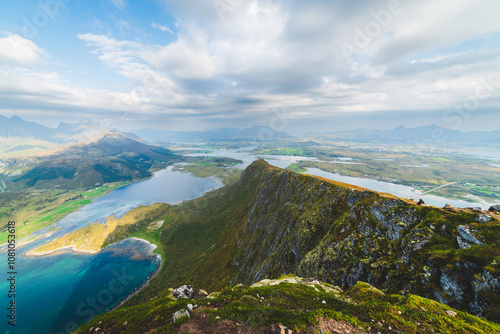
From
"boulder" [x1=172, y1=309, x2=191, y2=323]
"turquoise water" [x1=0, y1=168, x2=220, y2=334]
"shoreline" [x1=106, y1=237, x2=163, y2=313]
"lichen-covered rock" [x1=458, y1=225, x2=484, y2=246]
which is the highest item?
"lichen-covered rock" [x1=458, y1=225, x2=484, y2=246]

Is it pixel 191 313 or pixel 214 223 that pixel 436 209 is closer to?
pixel 191 313

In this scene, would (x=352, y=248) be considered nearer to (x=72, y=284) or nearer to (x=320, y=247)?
(x=320, y=247)

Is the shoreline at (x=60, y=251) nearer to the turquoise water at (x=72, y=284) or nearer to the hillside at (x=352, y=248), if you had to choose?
the turquoise water at (x=72, y=284)

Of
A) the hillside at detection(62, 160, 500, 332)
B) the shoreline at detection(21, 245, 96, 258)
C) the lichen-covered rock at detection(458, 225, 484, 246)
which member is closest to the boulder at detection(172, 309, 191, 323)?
the hillside at detection(62, 160, 500, 332)

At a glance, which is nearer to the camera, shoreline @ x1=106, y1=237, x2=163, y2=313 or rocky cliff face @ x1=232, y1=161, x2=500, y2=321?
rocky cliff face @ x1=232, y1=161, x2=500, y2=321

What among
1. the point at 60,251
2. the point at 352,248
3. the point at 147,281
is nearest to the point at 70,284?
the point at 147,281

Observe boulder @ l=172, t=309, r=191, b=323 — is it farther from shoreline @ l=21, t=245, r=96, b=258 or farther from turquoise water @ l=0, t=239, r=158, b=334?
shoreline @ l=21, t=245, r=96, b=258
